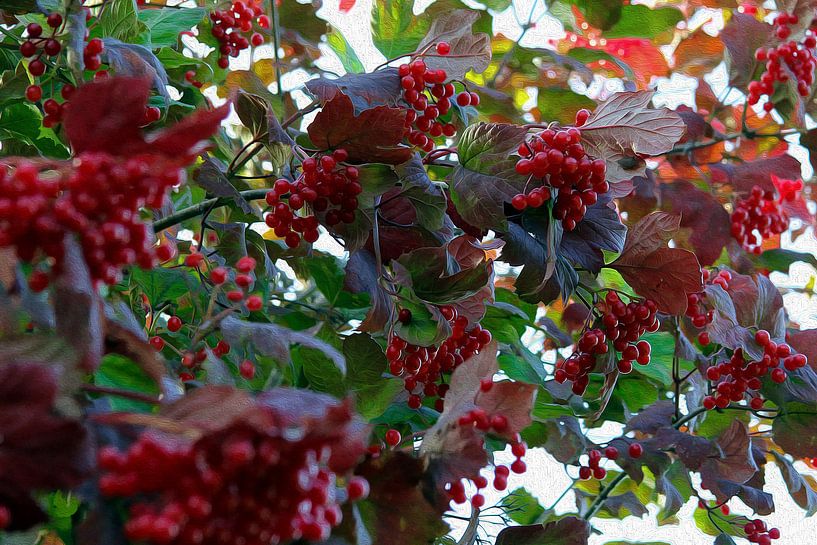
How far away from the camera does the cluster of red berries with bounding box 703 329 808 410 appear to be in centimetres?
90

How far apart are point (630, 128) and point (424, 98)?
214 millimetres

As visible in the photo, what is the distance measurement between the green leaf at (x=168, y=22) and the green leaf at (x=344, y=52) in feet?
0.58

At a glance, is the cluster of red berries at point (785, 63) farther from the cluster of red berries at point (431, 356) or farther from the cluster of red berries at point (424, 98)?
the cluster of red berries at point (431, 356)

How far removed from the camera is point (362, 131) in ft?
2.34

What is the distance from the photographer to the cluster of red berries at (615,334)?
0.81 meters

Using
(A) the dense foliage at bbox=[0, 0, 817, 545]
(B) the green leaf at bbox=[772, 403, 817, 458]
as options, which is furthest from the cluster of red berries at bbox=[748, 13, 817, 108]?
(B) the green leaf at bbox=[772, 403, 817, 458]

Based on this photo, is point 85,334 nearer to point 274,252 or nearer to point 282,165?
point 282,165

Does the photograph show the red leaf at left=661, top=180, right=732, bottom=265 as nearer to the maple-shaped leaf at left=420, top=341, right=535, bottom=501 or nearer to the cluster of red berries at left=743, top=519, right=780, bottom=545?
the cluster of red berries at left=743, top=519, right=780, bottom=545

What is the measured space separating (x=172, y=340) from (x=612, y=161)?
46 cm

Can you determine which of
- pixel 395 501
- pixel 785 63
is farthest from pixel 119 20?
pixel 785 63

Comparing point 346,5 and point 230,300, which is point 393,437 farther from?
point 346,5

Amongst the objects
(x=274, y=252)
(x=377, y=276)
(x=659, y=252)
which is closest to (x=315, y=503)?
(x=377, y=276)

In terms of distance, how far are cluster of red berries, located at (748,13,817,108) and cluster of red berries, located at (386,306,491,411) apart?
2.48 ft

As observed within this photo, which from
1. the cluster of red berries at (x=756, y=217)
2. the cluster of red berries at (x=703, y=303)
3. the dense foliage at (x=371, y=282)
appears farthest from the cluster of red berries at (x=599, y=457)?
the cluster of red berries at (x=756, y=217)
